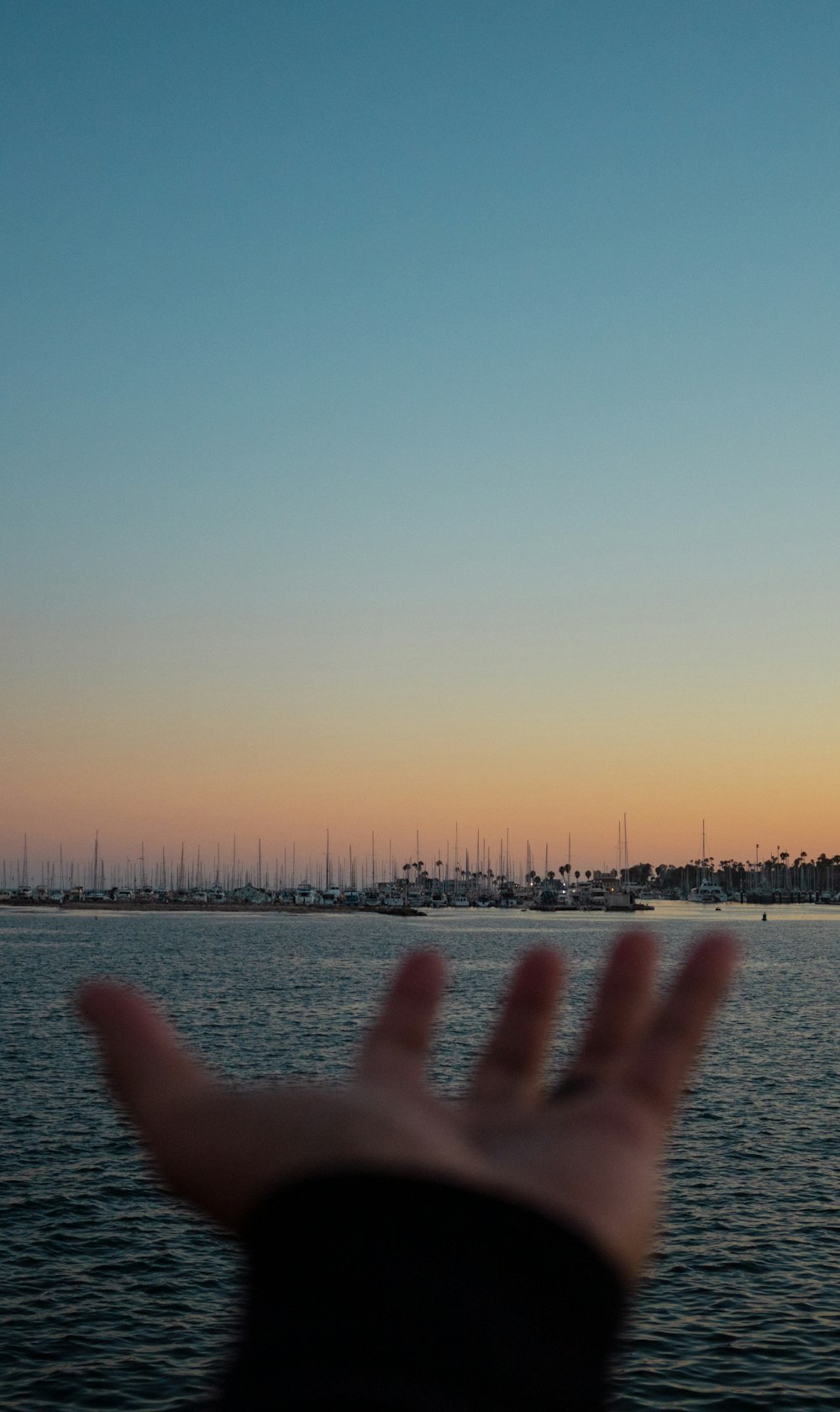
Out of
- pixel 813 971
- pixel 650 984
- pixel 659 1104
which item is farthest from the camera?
pixel 813 971

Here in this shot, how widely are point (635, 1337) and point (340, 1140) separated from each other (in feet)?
61.0

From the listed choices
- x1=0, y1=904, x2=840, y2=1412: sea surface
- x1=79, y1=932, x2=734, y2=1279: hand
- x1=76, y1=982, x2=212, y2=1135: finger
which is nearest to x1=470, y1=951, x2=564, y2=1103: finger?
x1=79, y1=932, x2=734, y2=1279: hand

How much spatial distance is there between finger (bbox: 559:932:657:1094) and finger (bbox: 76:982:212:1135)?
63 cm

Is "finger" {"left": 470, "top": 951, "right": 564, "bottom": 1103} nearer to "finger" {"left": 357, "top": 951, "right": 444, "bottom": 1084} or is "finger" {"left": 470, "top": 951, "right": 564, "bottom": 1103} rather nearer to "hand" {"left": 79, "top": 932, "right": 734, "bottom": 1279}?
"hand" {"left": 79, "top": 932, "right": 734, "bottom": 1279}

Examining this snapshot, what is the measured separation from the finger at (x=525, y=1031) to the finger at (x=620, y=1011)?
2.7 inches

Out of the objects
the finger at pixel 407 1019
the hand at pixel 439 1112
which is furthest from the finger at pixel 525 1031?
the finger at pixel 407 1019

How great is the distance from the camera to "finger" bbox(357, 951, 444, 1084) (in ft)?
6.04

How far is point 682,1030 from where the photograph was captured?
1846 millimetres

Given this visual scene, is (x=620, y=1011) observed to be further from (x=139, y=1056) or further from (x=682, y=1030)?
(x=139, y=1056)

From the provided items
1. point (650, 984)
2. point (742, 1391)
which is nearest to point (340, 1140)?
point (650, 984)

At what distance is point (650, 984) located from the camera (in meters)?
1.93

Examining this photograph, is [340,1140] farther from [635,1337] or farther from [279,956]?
[279,956]

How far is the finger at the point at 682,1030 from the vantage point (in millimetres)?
1803

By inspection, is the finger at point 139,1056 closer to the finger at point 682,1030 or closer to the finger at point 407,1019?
the finger at point 407,1019
